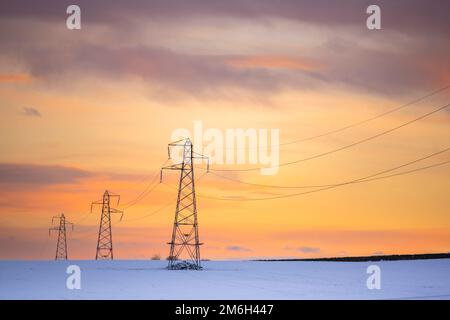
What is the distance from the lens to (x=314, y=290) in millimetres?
54281
